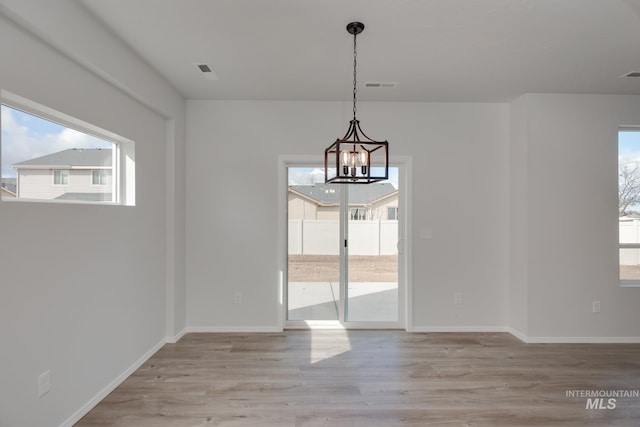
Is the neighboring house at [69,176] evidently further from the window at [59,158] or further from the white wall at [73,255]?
the white wall at [73,255]

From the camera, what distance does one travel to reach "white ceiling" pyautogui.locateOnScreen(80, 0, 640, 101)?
211 centimetres

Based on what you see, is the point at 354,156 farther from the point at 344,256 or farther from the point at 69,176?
the point at 344,256

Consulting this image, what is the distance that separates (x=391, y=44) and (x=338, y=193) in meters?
1.88

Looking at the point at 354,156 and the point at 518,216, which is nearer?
the point at 354,156

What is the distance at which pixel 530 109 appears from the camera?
3592mm

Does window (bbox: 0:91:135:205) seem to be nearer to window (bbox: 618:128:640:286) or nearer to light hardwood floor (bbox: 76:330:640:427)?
light hardwood floor (bbox: 76:330:640:427)

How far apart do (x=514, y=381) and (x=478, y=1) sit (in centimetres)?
290

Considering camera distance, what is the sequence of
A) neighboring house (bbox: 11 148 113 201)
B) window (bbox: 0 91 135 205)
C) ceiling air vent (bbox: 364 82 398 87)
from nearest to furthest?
window (bbox: 0 91 135 205), neighboring house (bbox: 11 148 113 201), ceiling air vent (bbox: 364 82 398 87)

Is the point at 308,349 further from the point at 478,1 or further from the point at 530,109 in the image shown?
the point at 530,109

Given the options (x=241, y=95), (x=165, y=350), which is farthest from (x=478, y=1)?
(x=165, y=350)

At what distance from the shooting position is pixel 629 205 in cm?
372

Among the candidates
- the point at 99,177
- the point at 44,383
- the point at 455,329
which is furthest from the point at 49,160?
the point at 455,329

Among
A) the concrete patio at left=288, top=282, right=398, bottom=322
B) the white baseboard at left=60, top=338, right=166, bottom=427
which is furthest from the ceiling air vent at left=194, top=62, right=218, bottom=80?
the white baseboard at left=60, top=338, right=166, bottom=427

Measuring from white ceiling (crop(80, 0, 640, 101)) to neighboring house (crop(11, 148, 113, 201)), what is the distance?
0.95 m
